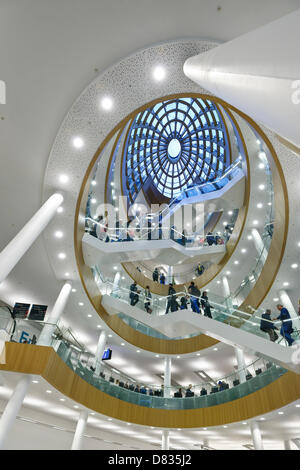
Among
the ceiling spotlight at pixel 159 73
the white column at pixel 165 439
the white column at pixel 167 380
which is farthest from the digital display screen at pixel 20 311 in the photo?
the white column at pixel 165 439

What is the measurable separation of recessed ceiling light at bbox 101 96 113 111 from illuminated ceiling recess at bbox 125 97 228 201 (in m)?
14.7

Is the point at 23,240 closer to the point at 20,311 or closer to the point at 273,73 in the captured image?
the point at 20,311

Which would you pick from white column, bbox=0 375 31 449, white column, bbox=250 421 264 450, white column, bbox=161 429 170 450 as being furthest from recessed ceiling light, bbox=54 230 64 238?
white column, bbox=250 421 264 450

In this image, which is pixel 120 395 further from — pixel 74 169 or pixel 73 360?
pixel 74 169

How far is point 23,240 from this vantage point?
754cm

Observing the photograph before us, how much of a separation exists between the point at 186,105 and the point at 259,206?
15177 millimetres

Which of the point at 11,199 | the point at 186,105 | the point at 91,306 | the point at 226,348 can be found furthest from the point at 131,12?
the point at 186,105

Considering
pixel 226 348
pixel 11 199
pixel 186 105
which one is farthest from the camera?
pixel 186 105

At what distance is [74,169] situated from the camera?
32.2 ft

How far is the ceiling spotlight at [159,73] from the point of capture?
7941 millimetres

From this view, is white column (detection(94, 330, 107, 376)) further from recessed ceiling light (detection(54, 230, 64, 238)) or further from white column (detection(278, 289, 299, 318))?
white column (detection(278, 289, 299, 318))

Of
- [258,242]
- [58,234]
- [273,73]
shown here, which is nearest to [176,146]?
[258,242]

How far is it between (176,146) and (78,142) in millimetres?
21473

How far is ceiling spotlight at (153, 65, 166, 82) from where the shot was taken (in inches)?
313
